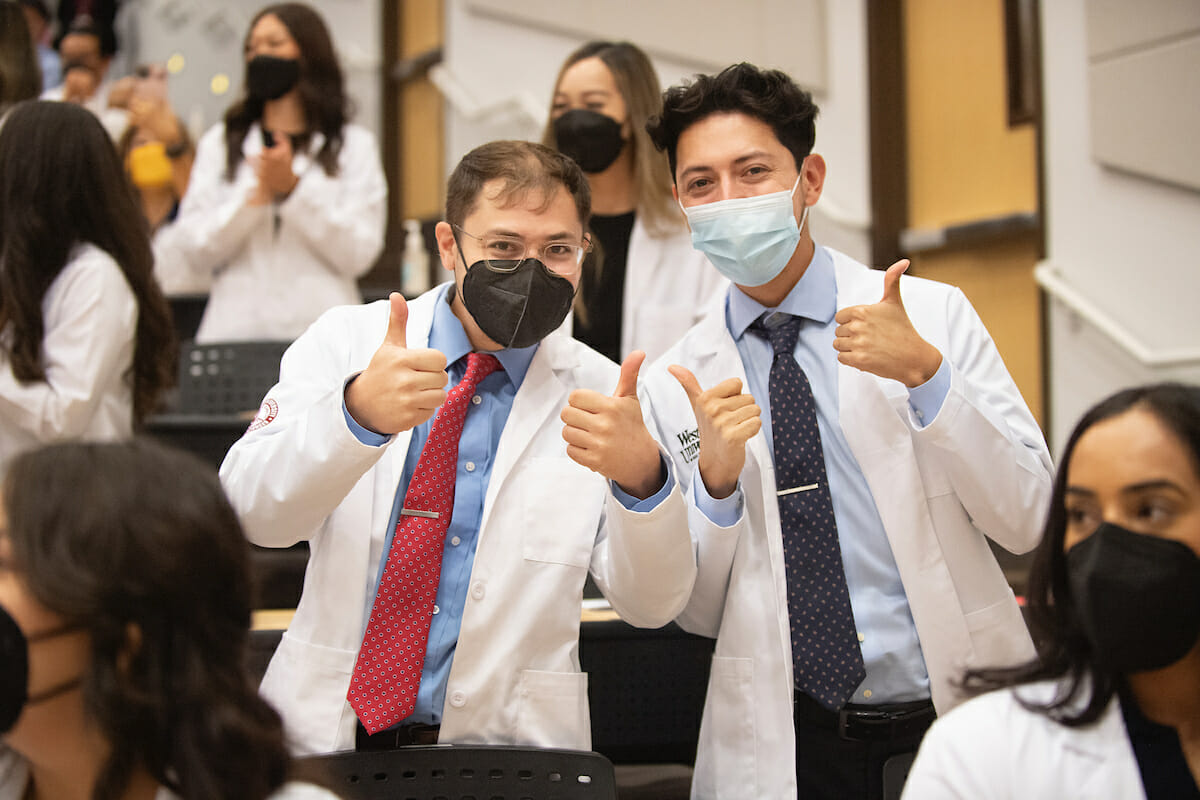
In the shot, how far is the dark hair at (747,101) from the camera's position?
2.07m

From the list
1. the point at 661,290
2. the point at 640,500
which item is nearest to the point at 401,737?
the point at 640,500

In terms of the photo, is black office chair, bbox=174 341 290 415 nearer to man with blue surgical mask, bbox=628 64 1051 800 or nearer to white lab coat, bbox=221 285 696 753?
white lab coat, bbox=221 285 696 753

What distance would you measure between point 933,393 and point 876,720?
1.74ft

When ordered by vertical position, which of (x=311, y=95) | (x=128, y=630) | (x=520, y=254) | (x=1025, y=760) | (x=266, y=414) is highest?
(x=311, y=95)

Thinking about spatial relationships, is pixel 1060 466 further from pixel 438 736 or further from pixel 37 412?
pixel 37 412

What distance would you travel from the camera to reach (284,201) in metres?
3.54

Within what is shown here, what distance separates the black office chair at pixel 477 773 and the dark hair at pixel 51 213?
1.55 metres

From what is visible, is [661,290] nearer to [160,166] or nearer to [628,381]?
[628,381]

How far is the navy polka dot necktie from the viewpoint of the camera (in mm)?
1830

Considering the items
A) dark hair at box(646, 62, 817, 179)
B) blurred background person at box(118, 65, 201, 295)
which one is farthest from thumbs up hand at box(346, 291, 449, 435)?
blurred background person at box(118, 65, 201, 295)

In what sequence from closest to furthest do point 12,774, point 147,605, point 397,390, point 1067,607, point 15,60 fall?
1. point 147,605
2. point 12,774
3. point 1067,607
4. point 397,390
5. point 15,60

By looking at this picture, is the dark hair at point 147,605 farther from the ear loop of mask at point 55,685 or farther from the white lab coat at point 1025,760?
the white lab coat at point 1025,760

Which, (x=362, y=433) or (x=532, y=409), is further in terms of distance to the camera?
(x=532, y=409)

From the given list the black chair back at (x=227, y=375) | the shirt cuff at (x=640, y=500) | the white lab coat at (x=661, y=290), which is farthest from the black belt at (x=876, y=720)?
the black chair back at (x=227, y=375)
